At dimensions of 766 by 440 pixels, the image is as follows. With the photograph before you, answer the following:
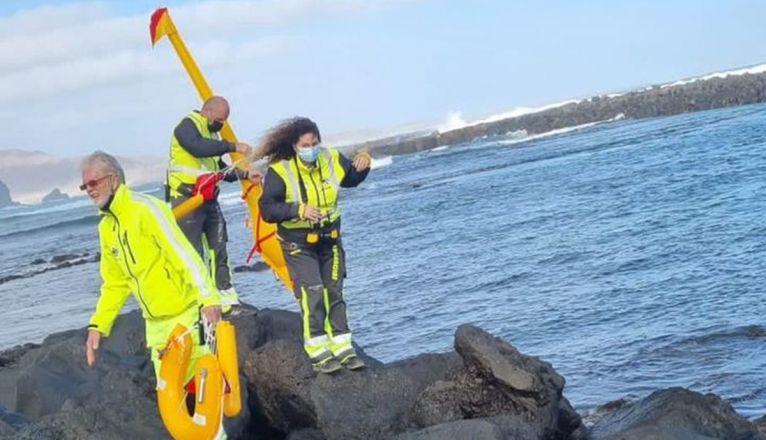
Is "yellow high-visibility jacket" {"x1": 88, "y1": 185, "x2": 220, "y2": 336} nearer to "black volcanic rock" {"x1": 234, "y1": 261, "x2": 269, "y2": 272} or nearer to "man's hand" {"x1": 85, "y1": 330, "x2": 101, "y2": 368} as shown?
"man's hand" {"x1": 85, "y1": 330, "x2": 101, "y2": 368}

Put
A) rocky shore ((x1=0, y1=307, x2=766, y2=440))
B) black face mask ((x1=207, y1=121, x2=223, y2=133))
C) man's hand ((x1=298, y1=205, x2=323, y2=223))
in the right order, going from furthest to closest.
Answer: black face mask ((x1=207, y1=121, x2=223, y2=133)) < man's hand ((x1=298, y1=205, x2=323, y2=223)) < rocky shore ((x1=0, y1=307, x2=766, y2=440))

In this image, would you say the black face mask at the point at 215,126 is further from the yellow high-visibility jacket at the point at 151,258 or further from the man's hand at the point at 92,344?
the man's hand at the point at 92,344

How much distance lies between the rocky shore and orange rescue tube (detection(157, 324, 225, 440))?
738 millimetres

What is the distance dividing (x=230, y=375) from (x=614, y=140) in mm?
40426

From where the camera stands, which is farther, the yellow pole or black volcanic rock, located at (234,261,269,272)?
black volcanic rock, located at (234,261,269,272)

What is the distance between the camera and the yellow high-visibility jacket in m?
6.89

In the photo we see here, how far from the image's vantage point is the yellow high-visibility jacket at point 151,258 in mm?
6895

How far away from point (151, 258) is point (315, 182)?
2153 mm

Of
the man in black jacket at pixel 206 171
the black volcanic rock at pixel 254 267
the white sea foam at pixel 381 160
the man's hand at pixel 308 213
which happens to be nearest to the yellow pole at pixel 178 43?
the man in black jacket at pixel 206 171

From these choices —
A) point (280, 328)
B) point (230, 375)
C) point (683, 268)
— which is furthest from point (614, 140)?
point (230, 375)

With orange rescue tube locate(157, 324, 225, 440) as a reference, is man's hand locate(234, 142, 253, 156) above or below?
above

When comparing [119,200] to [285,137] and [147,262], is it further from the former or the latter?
[285,137]

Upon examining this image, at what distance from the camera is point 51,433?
7582 mm

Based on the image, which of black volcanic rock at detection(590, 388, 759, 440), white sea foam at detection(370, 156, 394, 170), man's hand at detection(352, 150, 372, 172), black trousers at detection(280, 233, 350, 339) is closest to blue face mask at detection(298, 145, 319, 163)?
man's hand at detection(352, 150, 372, 172)
